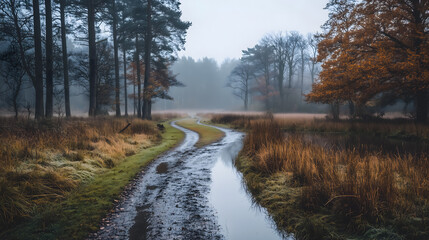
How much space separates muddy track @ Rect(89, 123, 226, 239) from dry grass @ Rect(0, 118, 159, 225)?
1342 mm

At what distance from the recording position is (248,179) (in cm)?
551

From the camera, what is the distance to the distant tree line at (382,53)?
390 inches

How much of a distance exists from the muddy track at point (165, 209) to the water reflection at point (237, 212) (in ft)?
0.60

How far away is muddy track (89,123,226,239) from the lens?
10.0 ft

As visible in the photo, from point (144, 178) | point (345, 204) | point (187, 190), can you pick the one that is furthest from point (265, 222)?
point (144, 178)

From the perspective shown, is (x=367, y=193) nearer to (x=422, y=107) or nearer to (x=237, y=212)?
(x=237, y=212)

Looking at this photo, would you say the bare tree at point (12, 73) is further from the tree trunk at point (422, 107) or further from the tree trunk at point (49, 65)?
the tree trunk at point (422, 107)

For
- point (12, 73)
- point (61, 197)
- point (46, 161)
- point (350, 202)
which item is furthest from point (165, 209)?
point (12, 73)

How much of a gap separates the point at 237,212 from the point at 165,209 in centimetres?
139

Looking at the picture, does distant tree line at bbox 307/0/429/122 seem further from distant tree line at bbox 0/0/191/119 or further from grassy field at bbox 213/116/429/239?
distant tree line at bbox 0/0/191/119

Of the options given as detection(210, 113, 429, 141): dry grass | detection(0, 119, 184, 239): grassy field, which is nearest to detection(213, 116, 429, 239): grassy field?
detection(0, 119, 184, 239): grassy field

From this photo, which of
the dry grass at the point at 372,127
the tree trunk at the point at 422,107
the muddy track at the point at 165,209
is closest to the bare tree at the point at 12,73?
the muddy track at the point at 165,209

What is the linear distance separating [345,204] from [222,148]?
687 cm

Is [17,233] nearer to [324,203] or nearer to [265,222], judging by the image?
[265,222]
